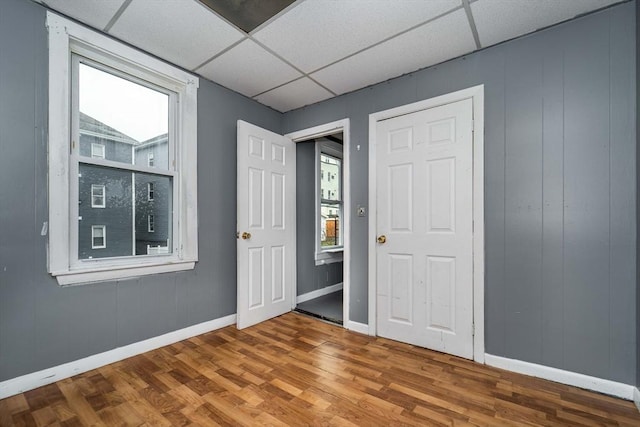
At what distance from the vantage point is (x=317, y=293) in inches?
167

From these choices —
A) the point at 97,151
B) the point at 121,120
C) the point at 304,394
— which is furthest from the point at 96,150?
the point at 304,394

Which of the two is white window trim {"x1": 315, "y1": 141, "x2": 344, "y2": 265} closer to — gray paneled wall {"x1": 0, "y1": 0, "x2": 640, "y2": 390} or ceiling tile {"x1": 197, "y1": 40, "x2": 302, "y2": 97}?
ceiling tile {"x1": 197, "y1": 40, "x2": 302, "y2": 97}

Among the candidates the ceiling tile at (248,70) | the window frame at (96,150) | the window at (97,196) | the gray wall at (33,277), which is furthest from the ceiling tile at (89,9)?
the window at (97,196)

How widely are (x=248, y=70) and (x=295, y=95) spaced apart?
66 centimetres

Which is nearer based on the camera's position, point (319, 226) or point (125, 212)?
point (125, 212)

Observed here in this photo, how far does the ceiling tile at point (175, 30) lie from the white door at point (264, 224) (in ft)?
2.64

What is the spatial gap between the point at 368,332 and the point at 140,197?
2.54m

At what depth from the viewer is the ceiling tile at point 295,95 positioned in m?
2.99

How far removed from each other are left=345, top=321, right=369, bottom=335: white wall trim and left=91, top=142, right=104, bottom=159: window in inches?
109

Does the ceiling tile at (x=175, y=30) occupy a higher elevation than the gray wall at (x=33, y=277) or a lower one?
higher

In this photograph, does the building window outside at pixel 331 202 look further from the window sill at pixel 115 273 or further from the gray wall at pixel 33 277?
the gray wall at pixel 33 277

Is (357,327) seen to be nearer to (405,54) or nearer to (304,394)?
(304,394)

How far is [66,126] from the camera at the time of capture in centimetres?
202

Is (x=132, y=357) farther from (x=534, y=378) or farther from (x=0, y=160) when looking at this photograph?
(x=534, y=378)
